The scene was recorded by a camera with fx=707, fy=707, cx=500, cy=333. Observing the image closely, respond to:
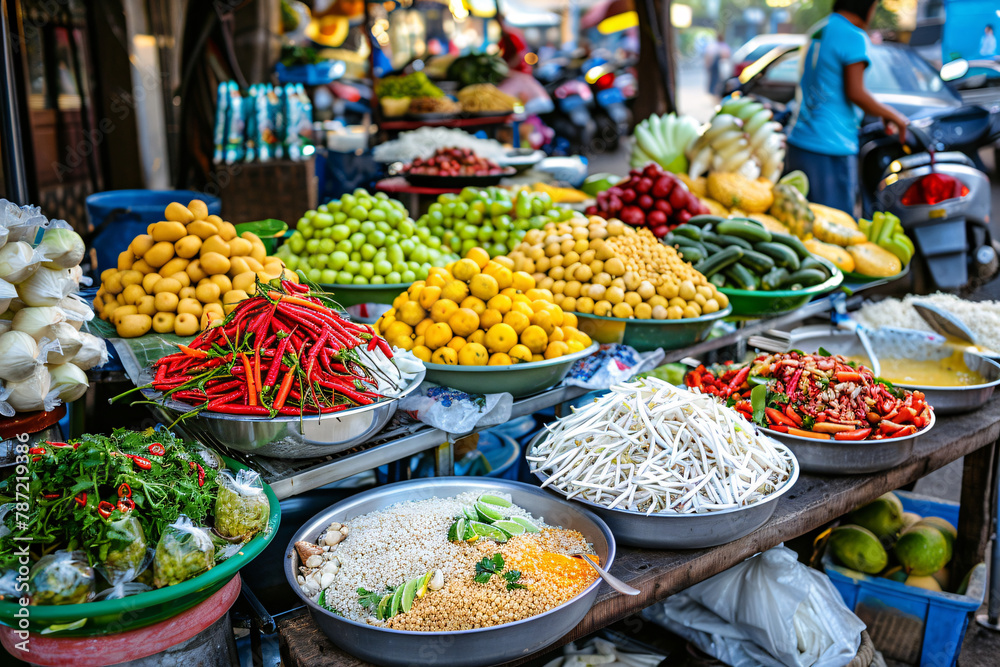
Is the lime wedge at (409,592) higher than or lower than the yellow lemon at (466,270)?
lower

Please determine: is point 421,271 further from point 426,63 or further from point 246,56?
point 426,63

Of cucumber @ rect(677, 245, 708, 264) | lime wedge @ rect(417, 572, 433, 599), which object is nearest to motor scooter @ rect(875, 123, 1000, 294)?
cucumber @ rect(677, 245, 708, 264)

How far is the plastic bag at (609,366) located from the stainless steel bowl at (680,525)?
649 mm

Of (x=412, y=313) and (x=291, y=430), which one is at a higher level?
(x=412, y=313)

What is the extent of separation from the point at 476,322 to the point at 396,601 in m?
0.96

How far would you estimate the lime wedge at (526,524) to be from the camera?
5.66 feet

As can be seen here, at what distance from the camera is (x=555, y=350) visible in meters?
2.20

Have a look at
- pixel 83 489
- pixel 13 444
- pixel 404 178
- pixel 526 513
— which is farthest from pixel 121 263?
pixel 404 178

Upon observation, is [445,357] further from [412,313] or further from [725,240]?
[725,240]

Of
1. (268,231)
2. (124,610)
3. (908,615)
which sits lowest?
(908,615)

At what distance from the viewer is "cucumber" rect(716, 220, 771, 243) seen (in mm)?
3293

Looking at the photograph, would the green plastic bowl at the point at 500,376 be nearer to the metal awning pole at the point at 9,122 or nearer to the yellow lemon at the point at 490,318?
the yellow lemon at the point at 490,318

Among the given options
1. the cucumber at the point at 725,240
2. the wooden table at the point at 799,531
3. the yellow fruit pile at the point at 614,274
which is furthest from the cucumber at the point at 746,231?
the wooden table at the point at 799,531

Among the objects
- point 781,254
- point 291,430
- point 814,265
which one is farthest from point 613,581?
point 814,265
